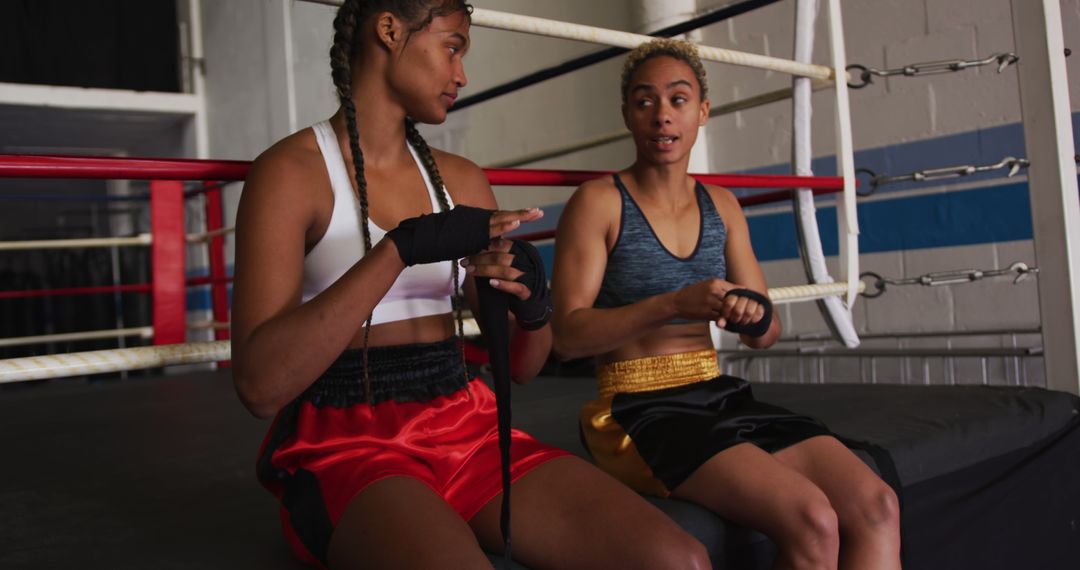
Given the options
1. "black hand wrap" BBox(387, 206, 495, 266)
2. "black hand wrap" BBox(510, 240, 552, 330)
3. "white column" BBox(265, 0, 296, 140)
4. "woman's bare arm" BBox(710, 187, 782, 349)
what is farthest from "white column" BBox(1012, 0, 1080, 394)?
"white column" BBox(265, 0, 296, 140)

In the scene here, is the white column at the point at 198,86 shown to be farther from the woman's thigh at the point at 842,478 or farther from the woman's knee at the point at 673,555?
the woman's knee at the point at 673,555

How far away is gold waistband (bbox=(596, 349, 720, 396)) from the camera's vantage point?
50.8 inches

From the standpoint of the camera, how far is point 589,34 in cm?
152

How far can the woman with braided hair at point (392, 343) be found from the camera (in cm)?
87

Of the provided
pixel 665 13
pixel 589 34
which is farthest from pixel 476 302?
pixel 665 13

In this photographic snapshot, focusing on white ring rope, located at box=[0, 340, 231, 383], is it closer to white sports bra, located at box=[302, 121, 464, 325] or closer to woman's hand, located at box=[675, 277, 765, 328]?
white sports bra, located at box=[302, 121, 464, 325]

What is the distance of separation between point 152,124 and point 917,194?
19.5ft

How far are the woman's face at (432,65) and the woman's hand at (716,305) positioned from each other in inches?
14.3

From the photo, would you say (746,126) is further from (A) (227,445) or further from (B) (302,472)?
(B) (302,472)

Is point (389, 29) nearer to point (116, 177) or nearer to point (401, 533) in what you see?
point (116, 177)

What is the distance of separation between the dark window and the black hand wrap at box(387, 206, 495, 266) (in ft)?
18.9

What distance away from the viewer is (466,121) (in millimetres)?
4637

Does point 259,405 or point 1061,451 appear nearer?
point 259,405

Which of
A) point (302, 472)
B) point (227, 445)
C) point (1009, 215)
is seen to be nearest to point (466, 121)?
point (1009, 215)
